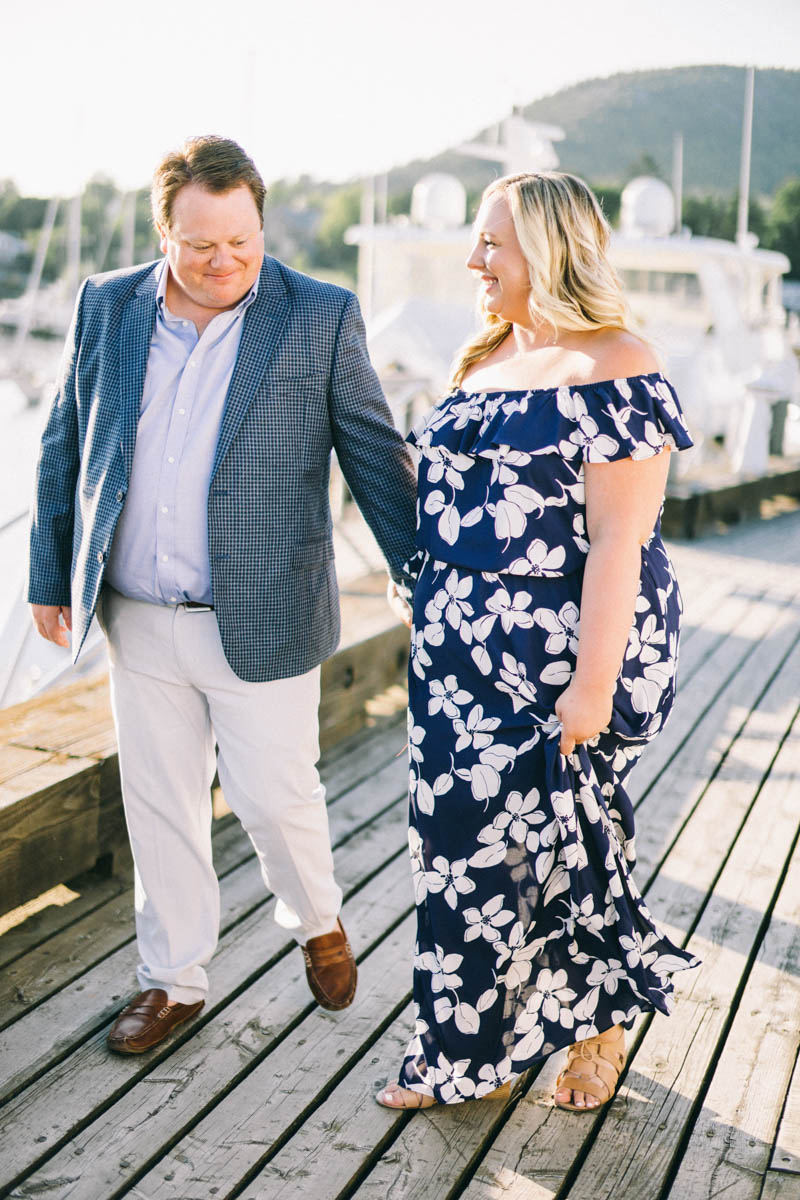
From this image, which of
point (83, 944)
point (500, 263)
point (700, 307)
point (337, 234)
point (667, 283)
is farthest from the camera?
point (337, 234)

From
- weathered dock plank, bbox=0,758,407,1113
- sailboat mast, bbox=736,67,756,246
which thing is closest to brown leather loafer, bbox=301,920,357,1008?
weathered dock plank, bbox=0,758,407,1113

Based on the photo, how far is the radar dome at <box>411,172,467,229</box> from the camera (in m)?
14.4

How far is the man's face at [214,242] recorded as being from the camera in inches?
81.2

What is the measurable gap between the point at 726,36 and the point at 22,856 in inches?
176

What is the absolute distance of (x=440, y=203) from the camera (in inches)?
569

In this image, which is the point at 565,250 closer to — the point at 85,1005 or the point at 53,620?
the point at 53,620

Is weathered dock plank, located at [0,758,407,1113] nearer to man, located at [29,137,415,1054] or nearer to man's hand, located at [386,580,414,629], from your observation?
man, located at [29,137,415,1054]

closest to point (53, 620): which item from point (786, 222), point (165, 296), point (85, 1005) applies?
point (165, 296)

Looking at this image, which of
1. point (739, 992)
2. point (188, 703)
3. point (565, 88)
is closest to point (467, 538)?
point (188, 703)

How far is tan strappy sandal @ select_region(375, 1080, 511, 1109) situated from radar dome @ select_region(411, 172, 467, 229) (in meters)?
13.4

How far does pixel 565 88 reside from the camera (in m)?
13.4

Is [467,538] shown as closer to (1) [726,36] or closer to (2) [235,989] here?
(2) [235,989]

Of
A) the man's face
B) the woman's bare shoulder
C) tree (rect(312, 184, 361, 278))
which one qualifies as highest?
tree (rect(312, 184, 361, 278))

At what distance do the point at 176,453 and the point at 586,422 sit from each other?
0.74m
